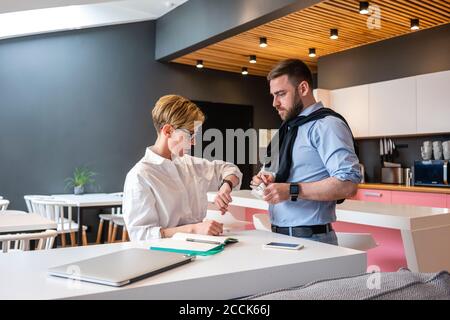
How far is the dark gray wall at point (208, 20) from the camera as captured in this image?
396cm

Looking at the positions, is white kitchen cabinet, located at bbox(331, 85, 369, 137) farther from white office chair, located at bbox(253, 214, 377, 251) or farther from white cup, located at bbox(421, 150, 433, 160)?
white office chair, located at bbox(253, 214, 377, 251)

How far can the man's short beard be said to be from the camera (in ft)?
6.29

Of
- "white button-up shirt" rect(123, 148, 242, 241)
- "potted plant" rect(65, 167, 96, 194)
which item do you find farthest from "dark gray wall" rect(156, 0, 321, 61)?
"white button-up shirt" rect(123, 148, 242, 241)

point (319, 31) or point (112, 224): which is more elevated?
point (319, 31)

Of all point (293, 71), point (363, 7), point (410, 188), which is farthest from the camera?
point (410, 188)

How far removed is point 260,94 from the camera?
23.4 feet

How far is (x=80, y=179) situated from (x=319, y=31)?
3.43m

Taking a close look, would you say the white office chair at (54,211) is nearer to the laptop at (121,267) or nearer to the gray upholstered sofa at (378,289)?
the laptop at (121,267)

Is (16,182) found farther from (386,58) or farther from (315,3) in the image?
(386,58)

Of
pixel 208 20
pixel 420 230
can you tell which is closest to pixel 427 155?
pixel 420 230

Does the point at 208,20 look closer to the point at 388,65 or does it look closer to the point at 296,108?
the point at 388,65

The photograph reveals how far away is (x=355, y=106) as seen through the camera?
17.5 feet

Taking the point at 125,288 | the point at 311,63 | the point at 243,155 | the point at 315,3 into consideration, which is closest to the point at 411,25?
the point at 315,3

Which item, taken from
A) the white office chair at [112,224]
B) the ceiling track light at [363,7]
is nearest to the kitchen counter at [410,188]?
the ceiling track light at [363,7]
